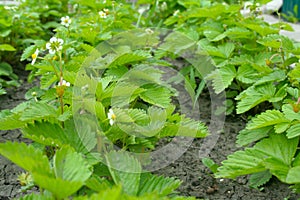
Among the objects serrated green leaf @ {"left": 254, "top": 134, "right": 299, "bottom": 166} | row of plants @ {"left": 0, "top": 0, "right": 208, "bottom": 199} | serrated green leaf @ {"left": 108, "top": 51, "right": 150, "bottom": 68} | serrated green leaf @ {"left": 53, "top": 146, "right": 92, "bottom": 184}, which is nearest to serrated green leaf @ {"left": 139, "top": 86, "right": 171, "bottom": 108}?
row of plants @ {"left": 0, "top": 0, "right": 208, "bottom": 199}

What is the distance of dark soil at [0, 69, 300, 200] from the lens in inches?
66.9

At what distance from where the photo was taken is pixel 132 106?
180cm

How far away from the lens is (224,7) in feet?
8.46

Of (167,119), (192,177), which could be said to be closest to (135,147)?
(167,119)

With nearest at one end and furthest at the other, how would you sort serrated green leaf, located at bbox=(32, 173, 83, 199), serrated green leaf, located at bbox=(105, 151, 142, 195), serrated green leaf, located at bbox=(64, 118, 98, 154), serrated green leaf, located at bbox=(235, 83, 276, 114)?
serrated green leaf, located at bbox=(32, 173, 83, 199)
serrated green leaf, located at bbox=(105, 151, 142, 195)
serrated green leaf, located at bbox=(64, 118, 98, 154)
serrated green leaf, located at bbox=(235, 83, 276, 114)

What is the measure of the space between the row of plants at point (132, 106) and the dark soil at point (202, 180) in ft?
0.23

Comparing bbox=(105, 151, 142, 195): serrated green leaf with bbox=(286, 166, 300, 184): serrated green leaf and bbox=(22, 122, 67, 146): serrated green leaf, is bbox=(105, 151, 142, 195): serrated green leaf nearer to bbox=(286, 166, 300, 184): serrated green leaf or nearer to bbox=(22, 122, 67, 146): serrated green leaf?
bbox=(22, 122, 67, 146): serrated green leaf

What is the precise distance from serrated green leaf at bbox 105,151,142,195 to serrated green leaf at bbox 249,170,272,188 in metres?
0.62

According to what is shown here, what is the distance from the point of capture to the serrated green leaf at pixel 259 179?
1.67 metres

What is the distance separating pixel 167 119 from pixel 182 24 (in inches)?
54.4

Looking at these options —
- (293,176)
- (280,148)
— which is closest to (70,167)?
(293,176)

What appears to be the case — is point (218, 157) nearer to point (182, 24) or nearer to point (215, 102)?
point (215, 102)

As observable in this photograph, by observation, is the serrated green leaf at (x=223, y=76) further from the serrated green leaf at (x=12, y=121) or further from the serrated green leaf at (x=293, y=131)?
the serrated green leaf at (x=12, y=121)

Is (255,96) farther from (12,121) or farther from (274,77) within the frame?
(12,121)
